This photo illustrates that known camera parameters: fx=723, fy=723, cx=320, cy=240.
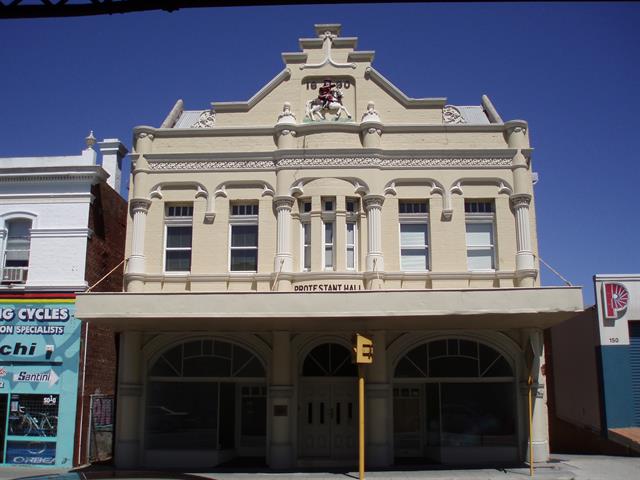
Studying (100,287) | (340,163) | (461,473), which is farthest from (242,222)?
(461,473)

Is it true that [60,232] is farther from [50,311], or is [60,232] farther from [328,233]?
[328,233]

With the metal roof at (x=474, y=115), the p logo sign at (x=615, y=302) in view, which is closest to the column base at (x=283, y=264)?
the metal roof at (x=474, y=115)

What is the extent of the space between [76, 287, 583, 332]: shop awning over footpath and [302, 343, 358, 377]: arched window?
243 centimetres

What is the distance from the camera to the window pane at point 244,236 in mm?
19781

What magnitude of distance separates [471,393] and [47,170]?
13.0 metres

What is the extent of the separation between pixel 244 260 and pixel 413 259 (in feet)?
15.0

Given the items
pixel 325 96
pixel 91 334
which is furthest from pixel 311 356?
pixel 325 96

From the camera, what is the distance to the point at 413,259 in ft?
64.1

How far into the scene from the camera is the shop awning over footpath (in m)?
16.4

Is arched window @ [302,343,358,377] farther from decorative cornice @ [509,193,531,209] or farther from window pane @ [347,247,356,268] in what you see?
decorative cornice @ [509,193,531,209]

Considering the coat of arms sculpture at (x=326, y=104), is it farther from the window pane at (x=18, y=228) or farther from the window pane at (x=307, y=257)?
the window pane at (x=18, y=228)

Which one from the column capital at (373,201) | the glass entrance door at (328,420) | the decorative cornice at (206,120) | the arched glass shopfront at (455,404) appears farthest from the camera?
the decorative cornice at (206,120)

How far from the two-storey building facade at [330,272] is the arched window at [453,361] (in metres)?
0.04

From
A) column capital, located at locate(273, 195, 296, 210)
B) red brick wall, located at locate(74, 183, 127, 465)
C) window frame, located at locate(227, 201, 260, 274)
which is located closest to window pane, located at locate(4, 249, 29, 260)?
red brick wall, located at locate(74, 183, 127, 465)
